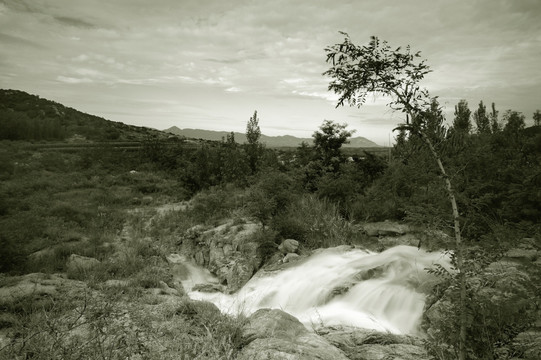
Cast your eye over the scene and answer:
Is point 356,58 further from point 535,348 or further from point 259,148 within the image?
point 259,148

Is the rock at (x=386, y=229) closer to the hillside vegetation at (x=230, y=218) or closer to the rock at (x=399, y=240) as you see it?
the rock at (x=399, y=240)

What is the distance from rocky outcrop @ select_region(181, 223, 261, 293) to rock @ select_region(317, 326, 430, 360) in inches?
174

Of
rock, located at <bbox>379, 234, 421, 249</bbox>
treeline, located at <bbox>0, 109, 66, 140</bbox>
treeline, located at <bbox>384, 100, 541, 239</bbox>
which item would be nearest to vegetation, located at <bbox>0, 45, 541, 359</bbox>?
treeline, located at <bbox>384, 100, 541, 239</bbox>

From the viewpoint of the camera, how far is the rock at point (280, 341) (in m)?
3.75

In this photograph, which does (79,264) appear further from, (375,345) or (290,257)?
(375,345)

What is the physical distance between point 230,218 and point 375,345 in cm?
898

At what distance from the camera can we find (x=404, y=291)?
7082 millimetres

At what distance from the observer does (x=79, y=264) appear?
326 inches

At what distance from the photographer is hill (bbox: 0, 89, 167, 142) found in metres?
36.3

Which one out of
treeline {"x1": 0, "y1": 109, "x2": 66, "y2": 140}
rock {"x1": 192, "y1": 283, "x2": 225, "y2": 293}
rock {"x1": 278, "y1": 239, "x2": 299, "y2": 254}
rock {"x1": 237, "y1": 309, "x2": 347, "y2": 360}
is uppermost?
treeline {"x1": 0, "y1": 109, "x2": 66, "y2": 140}

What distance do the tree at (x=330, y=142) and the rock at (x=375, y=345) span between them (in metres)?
9.89

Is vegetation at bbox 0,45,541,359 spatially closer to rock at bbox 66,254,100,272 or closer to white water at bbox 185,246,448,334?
rock at bbox 66,254,100,272

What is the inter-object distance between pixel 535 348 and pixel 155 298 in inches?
221

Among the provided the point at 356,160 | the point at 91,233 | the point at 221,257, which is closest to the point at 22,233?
the point at 91,233
